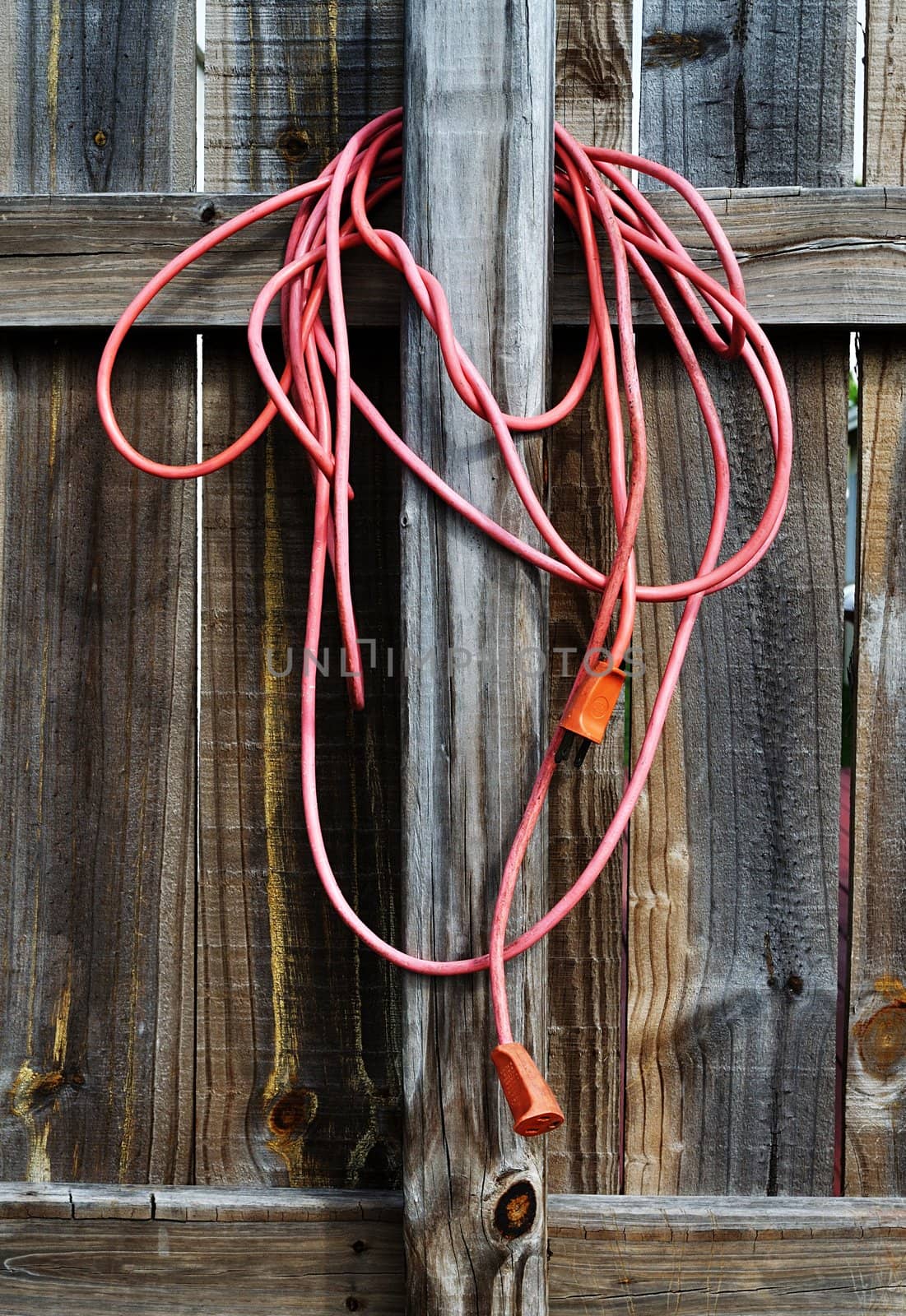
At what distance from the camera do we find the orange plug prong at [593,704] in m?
0.83

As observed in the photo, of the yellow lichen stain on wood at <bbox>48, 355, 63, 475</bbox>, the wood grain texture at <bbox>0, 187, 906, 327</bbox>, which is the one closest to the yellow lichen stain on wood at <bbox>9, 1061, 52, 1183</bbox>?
the yellow lichen stain on wood at <bbox>48, 355, 63, 475</bbox>

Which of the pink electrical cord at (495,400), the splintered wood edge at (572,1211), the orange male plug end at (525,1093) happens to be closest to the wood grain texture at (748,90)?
the pink electrical cord at (495,400)

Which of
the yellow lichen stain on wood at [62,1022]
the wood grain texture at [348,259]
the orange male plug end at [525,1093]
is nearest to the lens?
the orange male plug end at [525,1093]

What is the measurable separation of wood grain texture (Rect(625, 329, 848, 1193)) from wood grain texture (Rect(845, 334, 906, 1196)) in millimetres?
27

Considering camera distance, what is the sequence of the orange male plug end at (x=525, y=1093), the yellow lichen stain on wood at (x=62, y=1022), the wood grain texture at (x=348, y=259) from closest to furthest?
the orange male plug end at (x=525, y=1093) → the wood grain texture at (x=348, y=259) → the yellow lichen stain on wood at (x=62, y=1022)

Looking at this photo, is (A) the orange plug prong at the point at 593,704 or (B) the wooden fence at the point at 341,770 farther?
(B) the wooden fence at the point at 341,770

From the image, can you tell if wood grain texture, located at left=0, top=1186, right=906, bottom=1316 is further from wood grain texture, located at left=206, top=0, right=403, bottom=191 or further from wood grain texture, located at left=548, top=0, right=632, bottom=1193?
wood grain texture, located at left=206, top=0, right=403, bottom=191

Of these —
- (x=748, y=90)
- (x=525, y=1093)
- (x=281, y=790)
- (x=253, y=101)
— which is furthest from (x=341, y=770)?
(x=748, y=90)

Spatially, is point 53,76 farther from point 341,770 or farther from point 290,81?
point 341,770

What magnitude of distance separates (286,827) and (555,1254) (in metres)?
0.53

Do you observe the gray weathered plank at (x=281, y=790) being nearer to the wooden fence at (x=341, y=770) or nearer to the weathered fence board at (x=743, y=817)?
the wooden fence at (x=341, y=770)

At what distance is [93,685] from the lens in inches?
41.8

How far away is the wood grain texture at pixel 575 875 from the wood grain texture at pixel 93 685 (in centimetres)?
40

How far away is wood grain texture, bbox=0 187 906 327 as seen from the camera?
96 centimetres
